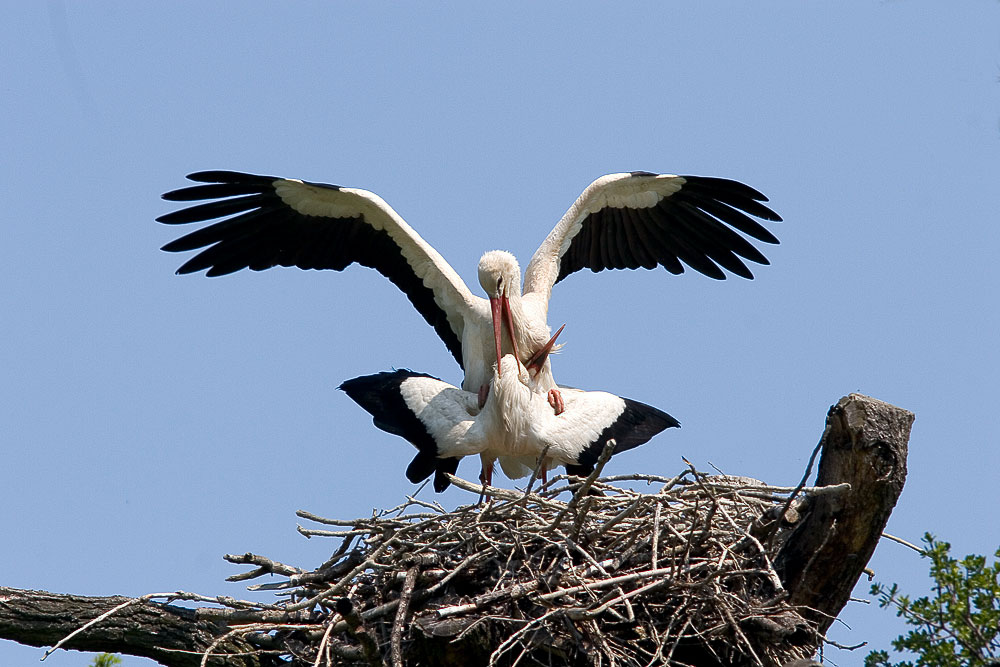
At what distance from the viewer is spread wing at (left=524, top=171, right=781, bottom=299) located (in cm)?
795

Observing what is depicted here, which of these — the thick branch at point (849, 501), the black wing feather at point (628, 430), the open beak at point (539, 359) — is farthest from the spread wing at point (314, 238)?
the thick branch at point (849, 501)

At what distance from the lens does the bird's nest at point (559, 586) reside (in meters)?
4.75

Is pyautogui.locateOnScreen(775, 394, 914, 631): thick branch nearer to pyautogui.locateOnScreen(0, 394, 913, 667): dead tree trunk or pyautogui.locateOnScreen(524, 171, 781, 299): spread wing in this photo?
pyautogui.locateOnScreen(0, 394, 913, 667): dead tree trunk

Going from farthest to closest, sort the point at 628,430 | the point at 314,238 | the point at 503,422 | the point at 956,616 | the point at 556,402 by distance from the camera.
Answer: the point at 314,238
the point at 556,402
the point at 628,430
the point at 503,422
the point at 956,616

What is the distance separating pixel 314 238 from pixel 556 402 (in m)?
2.04

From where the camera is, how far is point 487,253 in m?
7.53

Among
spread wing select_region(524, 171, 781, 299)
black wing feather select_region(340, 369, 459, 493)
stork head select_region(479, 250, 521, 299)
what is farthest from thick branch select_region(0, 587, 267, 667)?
spread wing select_region(524, 171, 781, 299)

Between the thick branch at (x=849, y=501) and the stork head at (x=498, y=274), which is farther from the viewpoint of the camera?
the stork head at (x=498, y=274)

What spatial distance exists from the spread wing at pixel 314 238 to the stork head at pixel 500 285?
28 centimetres

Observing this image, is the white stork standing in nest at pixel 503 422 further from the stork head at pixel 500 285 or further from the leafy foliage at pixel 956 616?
the leafy foliage at pixel 956 616

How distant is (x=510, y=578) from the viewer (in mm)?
4992

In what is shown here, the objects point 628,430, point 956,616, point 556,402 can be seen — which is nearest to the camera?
point 956,616

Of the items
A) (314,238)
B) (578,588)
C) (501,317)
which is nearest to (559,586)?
(578,588)

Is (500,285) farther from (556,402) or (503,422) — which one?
(503,422)
